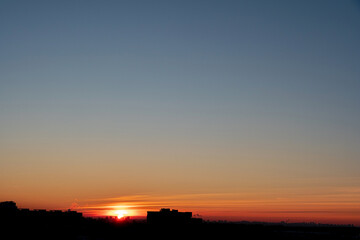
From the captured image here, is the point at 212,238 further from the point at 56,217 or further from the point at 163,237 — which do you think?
the point at 56,217

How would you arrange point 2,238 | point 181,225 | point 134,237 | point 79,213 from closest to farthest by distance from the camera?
1. point 2,238
2. point 134,237
3. point 181,225
4. point 79,213

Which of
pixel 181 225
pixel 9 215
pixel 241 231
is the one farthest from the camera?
pixel 9 215

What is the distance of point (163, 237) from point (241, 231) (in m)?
17.0

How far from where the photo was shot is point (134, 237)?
65.9 metres

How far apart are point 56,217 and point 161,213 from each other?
30168 millimetres

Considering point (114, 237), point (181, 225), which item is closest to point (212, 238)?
point (181, 225)

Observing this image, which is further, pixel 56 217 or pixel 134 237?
pixel 56 217

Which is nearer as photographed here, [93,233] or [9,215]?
[93,233]

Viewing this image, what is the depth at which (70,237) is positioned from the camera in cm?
6291

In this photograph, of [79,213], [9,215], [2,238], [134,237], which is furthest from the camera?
[79,213]

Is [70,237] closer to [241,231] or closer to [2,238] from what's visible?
[2,238]

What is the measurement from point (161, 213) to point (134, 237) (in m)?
7.17

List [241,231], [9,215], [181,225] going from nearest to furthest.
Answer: [181,225] → [241,231] → [9,215]

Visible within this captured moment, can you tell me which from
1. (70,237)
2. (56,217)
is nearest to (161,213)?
(70,237)
